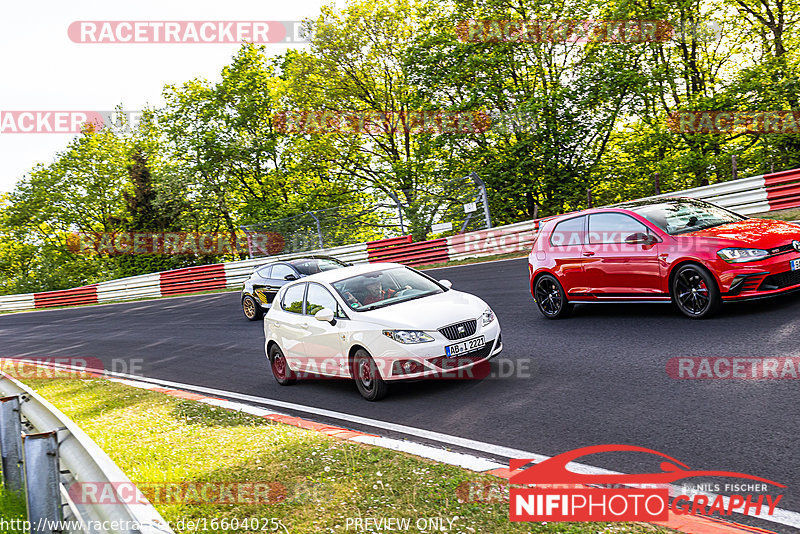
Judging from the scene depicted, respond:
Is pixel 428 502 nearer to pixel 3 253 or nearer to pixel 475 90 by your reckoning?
pixel 475 90

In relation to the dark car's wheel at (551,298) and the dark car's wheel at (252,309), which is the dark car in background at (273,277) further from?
the dark car's wheel at (551,298)

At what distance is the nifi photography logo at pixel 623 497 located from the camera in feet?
13.2

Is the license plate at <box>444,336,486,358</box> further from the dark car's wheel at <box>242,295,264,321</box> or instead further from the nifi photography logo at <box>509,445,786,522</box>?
the dark car's wheel at <box>242,295,264,321</box>

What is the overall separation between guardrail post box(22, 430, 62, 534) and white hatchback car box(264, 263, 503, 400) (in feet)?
13.9

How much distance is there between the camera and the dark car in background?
1678 cm

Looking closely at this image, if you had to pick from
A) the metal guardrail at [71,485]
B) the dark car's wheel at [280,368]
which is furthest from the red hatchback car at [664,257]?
the metal guardrail at [71,485]

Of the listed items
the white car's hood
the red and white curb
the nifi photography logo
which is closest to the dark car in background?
the red and white curb

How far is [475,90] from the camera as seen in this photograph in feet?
99.6

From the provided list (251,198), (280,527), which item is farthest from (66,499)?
(251,198)

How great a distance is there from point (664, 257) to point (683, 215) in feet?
2.94

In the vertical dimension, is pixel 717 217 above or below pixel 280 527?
above

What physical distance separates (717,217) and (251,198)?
4133 centimetres

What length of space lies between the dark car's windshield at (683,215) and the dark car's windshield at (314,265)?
8592 mm

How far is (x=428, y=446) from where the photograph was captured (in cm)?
602
